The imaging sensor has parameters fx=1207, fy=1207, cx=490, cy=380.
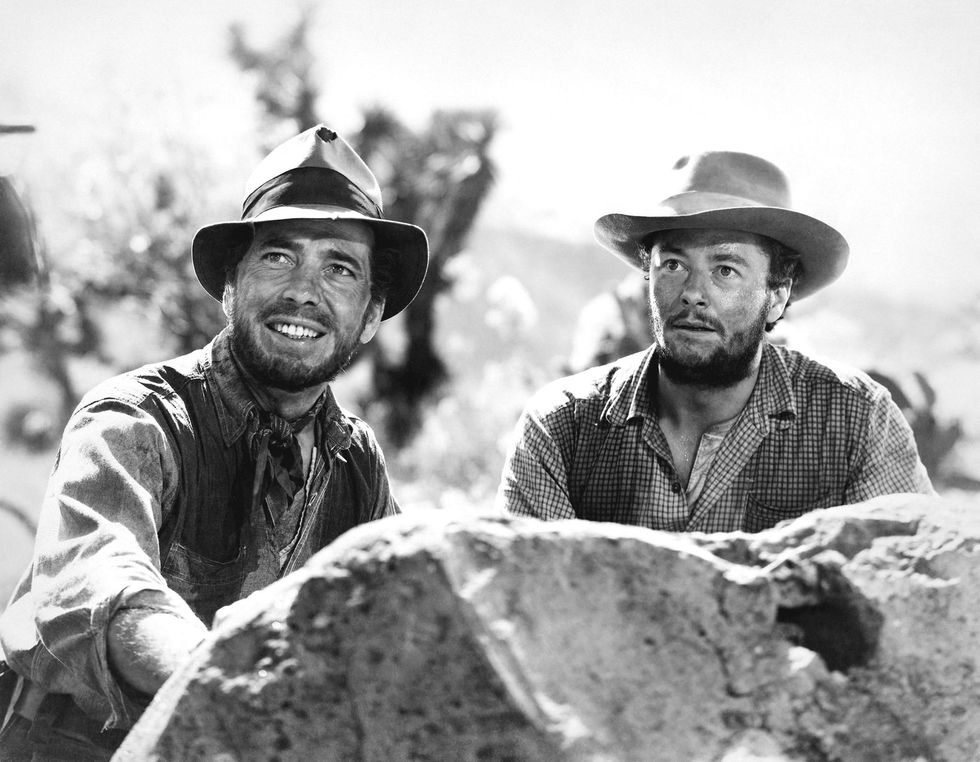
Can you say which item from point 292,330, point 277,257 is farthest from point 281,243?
point 292,330

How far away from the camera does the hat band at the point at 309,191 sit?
345 centimetres

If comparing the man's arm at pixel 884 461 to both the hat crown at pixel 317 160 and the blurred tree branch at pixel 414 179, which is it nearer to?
the hat crown at pixel 317 160

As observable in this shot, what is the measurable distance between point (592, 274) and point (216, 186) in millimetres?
5497

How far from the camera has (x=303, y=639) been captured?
1.78 meters

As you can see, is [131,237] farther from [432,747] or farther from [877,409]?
[432,747]

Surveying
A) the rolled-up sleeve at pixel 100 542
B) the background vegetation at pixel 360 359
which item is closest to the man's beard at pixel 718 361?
the rolled-up sleeve at pixel 100 542

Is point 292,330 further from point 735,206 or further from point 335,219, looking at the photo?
point 735,206

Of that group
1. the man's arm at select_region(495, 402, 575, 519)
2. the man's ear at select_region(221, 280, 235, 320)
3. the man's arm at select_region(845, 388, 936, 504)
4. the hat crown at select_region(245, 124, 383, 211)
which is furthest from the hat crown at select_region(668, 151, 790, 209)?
the man's ear at select_region(221, 280, 235, 320)

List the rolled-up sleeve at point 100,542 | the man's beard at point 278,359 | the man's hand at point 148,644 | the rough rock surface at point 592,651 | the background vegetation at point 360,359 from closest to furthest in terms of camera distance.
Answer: the rough rock surface at point 592,651 → the man's hand at point 148,644 → the rolled-up sleeve at point 100,542 → the man's beard at point 278,359 → the background vegetation at point 360,359

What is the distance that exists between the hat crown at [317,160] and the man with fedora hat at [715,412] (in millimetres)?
842

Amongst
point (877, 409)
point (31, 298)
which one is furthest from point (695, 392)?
point (31, 298)

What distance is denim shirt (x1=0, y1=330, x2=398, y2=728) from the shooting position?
7.79ft

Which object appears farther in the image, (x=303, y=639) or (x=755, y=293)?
(x=755, y=293)

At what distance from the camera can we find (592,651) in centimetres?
180
